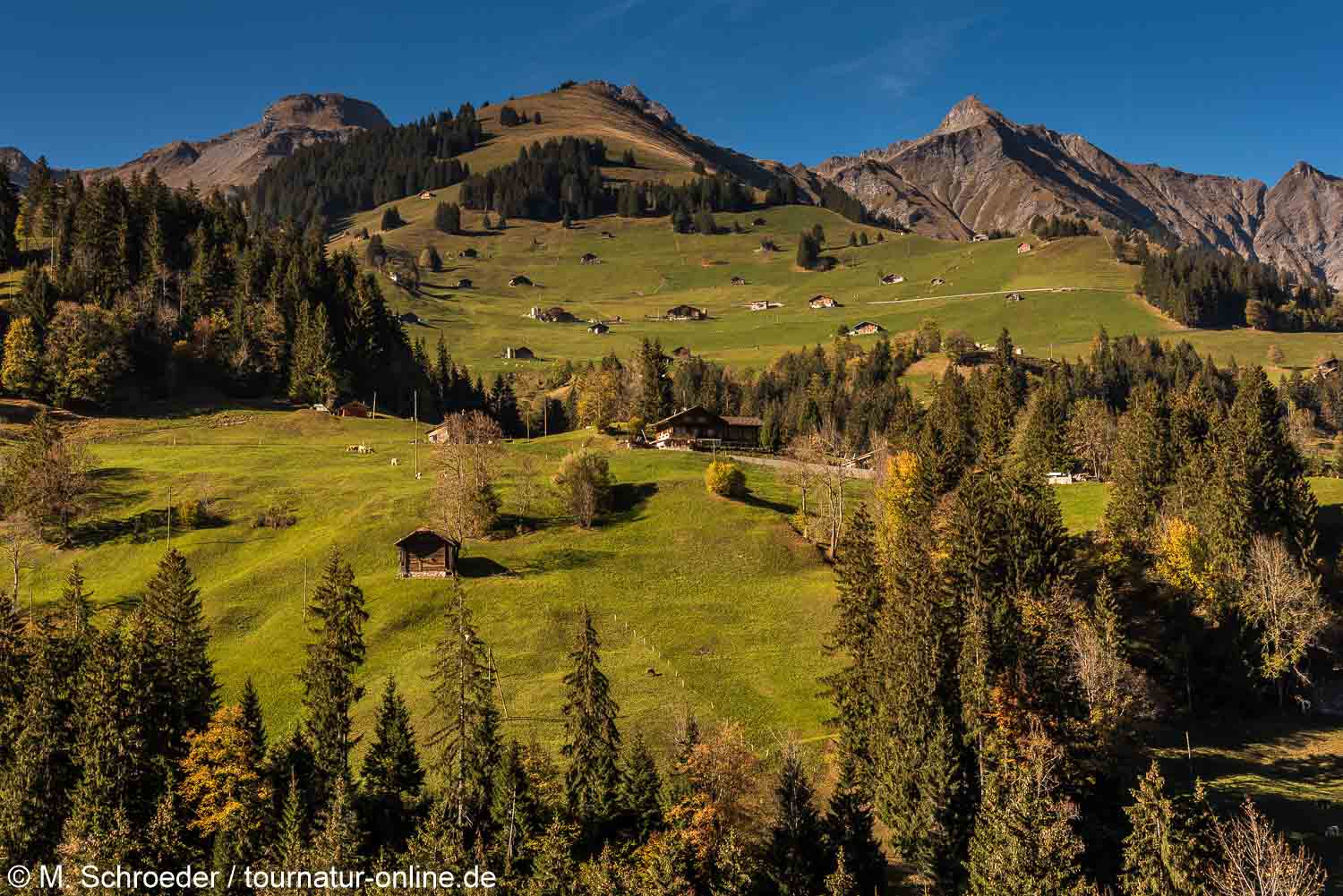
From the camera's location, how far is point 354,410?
156 m

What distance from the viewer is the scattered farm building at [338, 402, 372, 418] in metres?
156

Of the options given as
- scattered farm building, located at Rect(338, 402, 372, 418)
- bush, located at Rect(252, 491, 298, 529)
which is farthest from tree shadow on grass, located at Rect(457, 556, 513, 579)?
scattered farm building, located at Rect(338, 402, 372, 418)

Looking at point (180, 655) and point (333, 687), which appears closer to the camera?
point (333, 687)

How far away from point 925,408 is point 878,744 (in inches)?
4683

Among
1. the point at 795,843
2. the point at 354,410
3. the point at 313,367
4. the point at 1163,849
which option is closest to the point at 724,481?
the point at 795,843

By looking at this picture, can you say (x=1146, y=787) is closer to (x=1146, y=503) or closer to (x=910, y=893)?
(x=910, y=893)

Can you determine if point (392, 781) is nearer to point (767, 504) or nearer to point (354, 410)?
point (767, 504)

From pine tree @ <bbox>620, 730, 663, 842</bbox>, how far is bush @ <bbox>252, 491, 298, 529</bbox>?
209ft

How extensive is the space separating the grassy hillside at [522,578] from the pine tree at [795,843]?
11809 millimetres

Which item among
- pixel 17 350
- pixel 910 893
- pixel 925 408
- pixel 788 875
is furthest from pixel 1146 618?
pixel 17 350

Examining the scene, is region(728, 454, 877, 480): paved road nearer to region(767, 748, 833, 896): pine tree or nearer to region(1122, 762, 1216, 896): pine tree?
region(767, 748, 833, 896): pine tree

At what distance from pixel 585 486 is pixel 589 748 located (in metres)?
50.1

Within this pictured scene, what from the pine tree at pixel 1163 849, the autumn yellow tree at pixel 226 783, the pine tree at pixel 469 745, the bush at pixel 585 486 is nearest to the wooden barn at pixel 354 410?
the bush at pixel 585 486

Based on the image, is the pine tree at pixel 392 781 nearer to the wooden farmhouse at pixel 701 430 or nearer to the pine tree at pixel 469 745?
the pine tree at pixel 469 745
